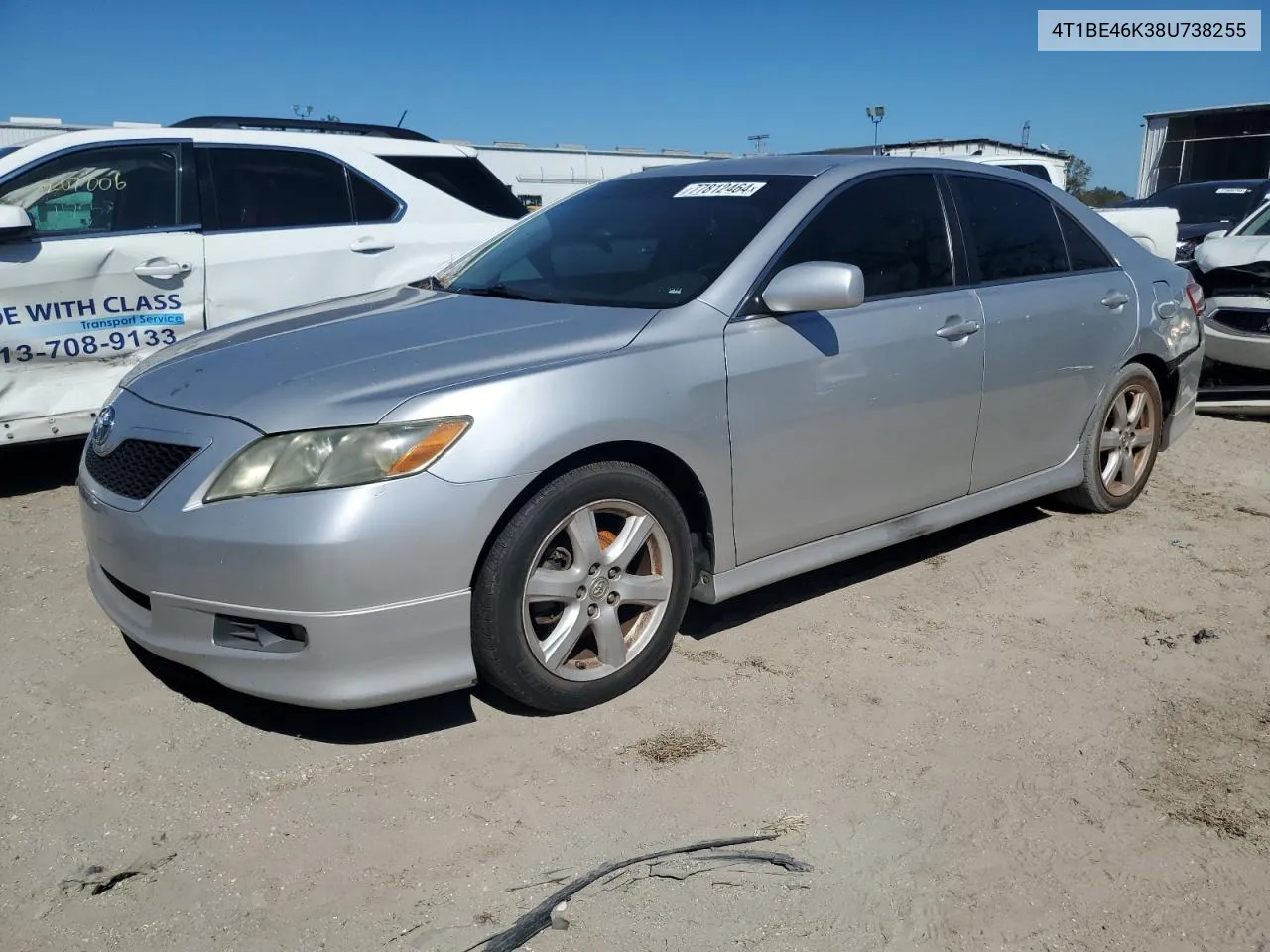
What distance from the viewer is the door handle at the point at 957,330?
3898 mm

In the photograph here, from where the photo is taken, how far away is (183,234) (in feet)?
17.9

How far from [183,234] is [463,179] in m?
1.73

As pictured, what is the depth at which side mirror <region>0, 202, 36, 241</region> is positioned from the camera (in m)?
4.79

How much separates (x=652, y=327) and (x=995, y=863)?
1723 mm

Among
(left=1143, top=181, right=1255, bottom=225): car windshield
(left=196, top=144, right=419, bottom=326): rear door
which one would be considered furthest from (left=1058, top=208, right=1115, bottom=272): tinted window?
(left=1143, top=181, right=1255, bottom=225): car windshield

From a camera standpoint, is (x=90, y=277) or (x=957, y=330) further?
(x=90, y=277)

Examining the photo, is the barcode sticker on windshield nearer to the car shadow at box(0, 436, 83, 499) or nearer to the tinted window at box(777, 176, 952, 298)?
the tinted window at box(777, 176, 952, 298)

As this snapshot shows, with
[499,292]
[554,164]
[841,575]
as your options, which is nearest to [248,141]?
[499,292]

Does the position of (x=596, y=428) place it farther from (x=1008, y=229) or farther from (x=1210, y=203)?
(x=1210, y=203)

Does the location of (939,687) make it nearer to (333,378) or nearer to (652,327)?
(652,327)

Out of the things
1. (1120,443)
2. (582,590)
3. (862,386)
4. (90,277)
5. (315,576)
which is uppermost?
(90,277)

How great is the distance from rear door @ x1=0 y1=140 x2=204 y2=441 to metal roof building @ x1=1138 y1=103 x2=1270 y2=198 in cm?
2074

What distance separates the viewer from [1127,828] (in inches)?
103

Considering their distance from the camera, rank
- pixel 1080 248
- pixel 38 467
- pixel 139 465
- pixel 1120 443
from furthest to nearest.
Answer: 1. pixel 38 467
2. pixel 1120 443
3. pixel 1080 248
4. pixel 139 465
